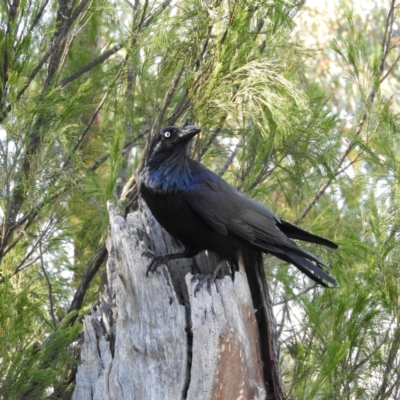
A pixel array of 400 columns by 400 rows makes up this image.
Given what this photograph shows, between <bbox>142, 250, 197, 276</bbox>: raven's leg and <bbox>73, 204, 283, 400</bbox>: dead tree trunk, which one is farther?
<bbox>142, 250, 197, 276</bbox>: raven's leg

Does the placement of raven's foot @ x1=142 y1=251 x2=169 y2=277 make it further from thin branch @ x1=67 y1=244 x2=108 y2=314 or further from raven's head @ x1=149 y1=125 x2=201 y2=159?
raven's head @ x1=149 y1=125 x2=201 y2=159

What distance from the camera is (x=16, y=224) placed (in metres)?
3.64

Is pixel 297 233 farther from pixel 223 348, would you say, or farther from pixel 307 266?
pixel 223 348

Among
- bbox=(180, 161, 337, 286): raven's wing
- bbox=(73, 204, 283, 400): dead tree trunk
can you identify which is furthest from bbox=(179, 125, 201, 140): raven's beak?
bbox=(73, 204, 283, 400): dead tree trunk

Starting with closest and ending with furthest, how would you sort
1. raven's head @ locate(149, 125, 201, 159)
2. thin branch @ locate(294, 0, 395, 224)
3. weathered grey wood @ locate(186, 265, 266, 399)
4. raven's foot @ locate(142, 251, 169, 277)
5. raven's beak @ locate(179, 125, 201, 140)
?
weathered grey wood @ locate(186, 265, 266, 399) → raven's foot @ locate(142, 251, 169, 277) → raven's beak @ locate(179, 125, 201, 140) → raven's head @ locate(149, 125, 201, 159) → thin branch @ locate(294, 0, 395, 224)

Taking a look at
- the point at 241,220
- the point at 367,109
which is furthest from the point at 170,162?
the point at 367,109

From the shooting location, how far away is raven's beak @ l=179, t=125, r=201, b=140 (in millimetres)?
3910

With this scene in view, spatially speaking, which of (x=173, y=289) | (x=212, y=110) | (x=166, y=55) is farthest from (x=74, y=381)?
(x=166, y=55)

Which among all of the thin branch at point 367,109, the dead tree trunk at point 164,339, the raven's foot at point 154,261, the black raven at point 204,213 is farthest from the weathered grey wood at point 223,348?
the thin branch at point 367,109

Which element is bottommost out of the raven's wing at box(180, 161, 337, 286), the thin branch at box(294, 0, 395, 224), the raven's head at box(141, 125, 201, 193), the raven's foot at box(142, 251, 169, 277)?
the raven's foot at box(142, 251, 169, 277)

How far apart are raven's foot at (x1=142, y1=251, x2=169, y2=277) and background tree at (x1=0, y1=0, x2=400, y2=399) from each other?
0.31 metres

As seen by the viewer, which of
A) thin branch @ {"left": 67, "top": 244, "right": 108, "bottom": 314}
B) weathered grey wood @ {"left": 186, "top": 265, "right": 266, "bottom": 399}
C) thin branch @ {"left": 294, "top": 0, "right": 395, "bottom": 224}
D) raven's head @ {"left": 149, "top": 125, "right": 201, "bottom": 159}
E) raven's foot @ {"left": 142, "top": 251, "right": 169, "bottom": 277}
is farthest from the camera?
thin branch @ {"left": 294, "top": 0, "right": 395, "bottom": 224}

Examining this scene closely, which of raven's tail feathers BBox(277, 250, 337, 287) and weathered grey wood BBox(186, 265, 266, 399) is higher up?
raven's tail feathers BBox(277, 250, 337, 287)

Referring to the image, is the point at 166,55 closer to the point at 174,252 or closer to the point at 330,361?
the point at 174,252
